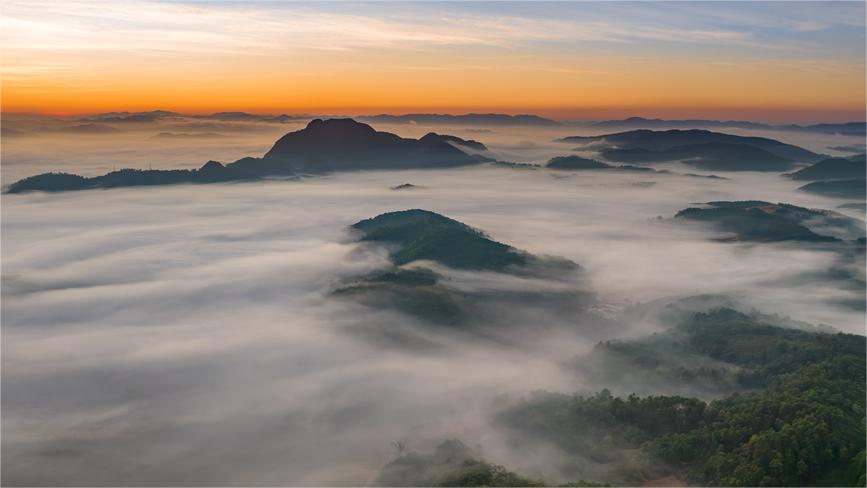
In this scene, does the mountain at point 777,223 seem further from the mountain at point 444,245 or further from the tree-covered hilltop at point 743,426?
the tree-covered hilltop at point 743,426

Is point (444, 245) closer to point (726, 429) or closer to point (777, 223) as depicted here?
point (726, 429)

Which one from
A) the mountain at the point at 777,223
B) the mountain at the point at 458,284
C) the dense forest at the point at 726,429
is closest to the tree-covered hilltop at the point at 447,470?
the dense forest at the point at 726,429

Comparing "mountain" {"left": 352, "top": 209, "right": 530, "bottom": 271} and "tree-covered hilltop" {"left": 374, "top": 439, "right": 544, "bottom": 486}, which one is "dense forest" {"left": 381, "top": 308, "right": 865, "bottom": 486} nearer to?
"tree-covered hilltop" {"left": 374, "top": 439, "right": 544, "bottom": 486}

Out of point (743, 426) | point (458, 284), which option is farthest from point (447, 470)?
point (458, 284)

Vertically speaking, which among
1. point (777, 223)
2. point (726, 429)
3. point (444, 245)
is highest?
point (777, 223)

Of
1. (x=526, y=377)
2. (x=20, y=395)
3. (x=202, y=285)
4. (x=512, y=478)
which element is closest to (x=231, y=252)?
(x=202, y=285)

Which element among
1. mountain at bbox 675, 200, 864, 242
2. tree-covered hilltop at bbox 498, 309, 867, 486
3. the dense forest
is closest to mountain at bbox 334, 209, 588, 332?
the dense forest
